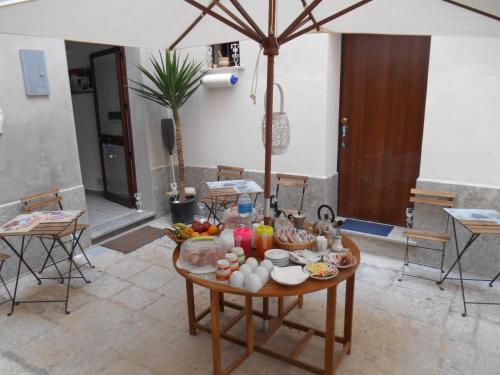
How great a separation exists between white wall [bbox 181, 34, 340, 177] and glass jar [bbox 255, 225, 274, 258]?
2198mm

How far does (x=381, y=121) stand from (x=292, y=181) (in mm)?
1211

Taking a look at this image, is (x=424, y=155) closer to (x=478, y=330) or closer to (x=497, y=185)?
(x=497, y=185)

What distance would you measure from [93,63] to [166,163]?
2004 mm

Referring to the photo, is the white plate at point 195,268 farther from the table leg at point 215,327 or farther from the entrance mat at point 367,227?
the entrance mat at point 367,227

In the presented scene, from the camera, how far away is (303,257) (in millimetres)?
2232

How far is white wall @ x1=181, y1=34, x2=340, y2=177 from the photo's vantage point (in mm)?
4160

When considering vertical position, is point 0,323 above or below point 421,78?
below

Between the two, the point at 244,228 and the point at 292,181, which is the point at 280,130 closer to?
the point at 244,228

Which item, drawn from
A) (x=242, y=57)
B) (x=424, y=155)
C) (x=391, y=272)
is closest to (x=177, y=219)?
(x=242, y=57)

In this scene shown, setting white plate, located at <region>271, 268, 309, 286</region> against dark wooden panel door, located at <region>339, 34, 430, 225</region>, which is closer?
white plate, located at <region>271, 268, 309, 286</region>

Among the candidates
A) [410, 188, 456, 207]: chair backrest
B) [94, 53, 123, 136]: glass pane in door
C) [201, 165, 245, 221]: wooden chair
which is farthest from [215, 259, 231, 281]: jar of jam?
[94, 53, 123, 136]: glass pane in door

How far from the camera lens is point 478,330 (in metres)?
2.81

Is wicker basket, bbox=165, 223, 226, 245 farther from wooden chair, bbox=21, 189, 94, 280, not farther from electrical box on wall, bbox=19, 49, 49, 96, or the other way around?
electrical box on wall, bbox=19, 49, 49, 96

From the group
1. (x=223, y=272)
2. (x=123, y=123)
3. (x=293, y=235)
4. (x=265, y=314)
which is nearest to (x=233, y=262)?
(x=223, y=272)
